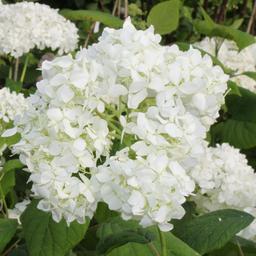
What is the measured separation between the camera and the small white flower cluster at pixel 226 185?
1.95 metres

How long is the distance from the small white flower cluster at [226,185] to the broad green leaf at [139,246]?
43 centimetres

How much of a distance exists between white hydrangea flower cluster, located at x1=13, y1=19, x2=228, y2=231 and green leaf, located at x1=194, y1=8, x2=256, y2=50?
1.38 metres

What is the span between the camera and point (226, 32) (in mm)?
2732

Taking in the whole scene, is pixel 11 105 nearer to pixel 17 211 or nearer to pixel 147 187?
pixel 17 211

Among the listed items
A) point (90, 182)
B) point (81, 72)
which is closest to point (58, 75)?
point (81, 72)

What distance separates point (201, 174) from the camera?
1883 mm

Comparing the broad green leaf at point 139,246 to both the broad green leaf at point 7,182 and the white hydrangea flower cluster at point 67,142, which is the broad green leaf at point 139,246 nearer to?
the white hydrangea flower cluster at point 67,142

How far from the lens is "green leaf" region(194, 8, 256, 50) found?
2672mm

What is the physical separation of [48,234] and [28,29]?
1357mm

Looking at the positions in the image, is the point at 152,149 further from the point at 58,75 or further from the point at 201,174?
the point at 201,174

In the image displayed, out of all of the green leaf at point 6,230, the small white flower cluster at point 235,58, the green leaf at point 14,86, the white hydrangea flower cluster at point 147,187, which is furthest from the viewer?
the small white flower cluster at point 235,58

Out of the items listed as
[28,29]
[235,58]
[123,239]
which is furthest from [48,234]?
[235,58]

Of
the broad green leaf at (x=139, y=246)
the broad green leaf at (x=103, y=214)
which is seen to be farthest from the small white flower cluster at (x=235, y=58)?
the broad green leaf at (x=139, y=246)

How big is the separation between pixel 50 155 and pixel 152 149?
17 centimetres
